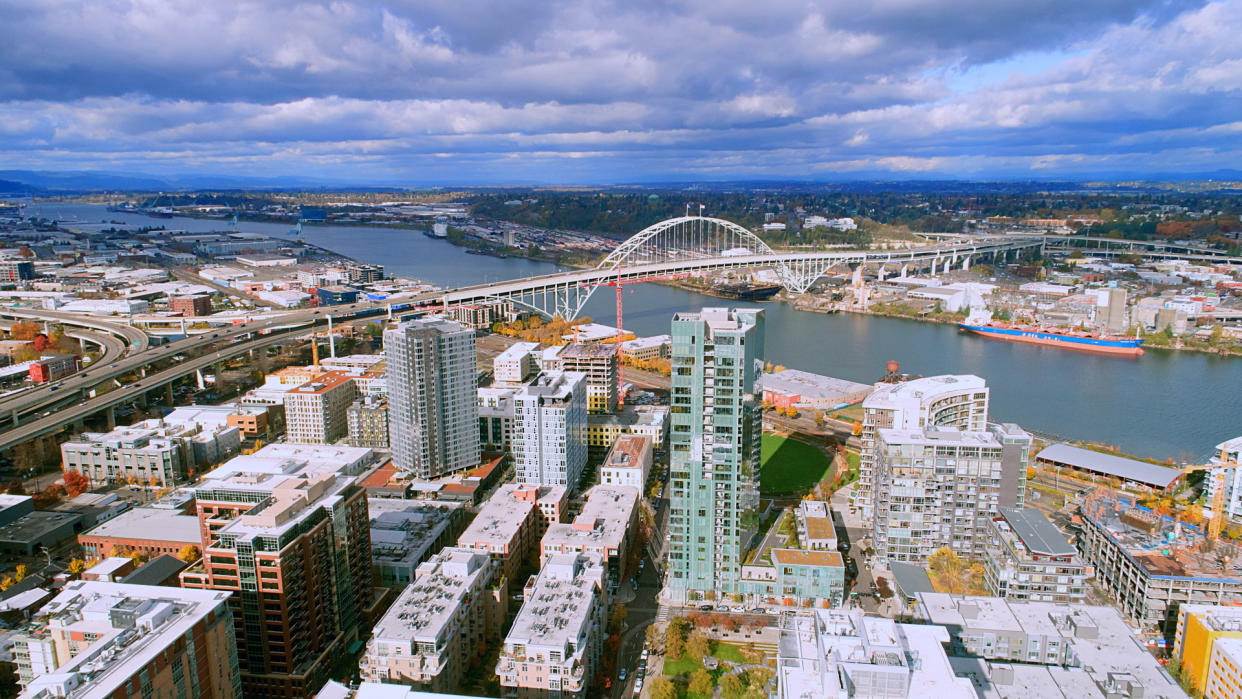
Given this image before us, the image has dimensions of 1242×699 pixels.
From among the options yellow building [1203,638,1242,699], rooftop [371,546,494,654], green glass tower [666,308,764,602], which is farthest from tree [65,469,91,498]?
yellow building [1203,638,1242,699]

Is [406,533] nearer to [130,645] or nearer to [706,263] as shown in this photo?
[130,645]

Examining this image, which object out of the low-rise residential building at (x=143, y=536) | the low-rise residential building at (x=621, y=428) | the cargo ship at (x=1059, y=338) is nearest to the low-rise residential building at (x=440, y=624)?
the low-rise residential building at (x=143, y=536)

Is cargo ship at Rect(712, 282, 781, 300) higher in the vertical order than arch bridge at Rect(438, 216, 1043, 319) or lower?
lower

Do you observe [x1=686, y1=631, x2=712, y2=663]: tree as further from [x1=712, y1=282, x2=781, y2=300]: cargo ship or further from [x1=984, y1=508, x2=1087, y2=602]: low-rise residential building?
[x1=712, y1=282, x2=781, y2=300]: cargo ship

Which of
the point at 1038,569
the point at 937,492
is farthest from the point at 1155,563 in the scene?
the point at 937,492

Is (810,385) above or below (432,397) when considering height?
below

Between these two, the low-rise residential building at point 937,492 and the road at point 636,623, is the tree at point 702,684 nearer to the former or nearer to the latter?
the road at point 636,623
